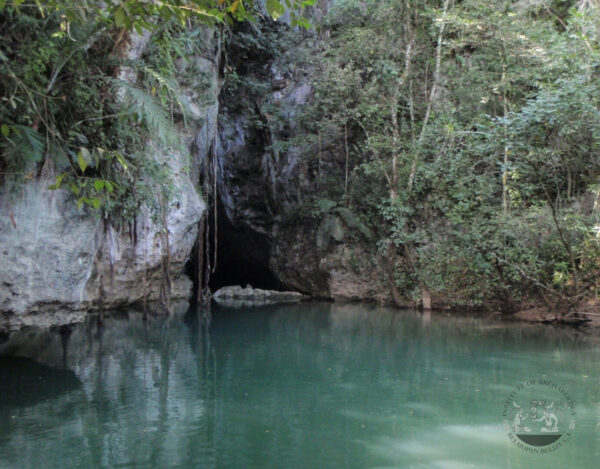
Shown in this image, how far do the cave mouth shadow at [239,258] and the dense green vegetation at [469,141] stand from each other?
338cm

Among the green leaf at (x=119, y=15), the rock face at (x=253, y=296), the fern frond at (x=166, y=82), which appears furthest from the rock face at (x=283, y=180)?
the green leaf at (x=119, y=15)

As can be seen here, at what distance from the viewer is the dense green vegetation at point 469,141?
9906 millimetres

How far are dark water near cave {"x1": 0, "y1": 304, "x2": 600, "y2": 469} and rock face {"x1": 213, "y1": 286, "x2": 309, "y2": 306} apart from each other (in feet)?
19.2

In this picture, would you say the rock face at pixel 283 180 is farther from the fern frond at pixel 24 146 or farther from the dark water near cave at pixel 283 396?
the fern frond at pixel 24 146

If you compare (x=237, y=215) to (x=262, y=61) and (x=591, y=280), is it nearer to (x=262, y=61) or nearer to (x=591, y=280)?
(x=262, y=61)

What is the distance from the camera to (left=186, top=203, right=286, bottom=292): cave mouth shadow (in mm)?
17594

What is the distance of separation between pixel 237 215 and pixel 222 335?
8.42 meters

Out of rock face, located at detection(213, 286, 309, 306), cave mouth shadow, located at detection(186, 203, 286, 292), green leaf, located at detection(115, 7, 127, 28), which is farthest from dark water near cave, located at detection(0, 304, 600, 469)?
cave mouth shadow, located at detection(186, 203, 286, 292)

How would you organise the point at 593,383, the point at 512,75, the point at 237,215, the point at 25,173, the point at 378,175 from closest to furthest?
the point at 593,383, the point at 25,173, the point at 512,75, the point at 378,175, the point at 237,215

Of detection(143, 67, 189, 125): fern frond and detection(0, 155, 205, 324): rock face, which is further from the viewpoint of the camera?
detection(143, 67, 189, 125): fern frond

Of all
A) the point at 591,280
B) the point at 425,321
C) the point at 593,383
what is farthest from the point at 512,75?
the point at 593,383

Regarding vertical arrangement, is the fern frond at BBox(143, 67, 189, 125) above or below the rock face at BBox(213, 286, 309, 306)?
above

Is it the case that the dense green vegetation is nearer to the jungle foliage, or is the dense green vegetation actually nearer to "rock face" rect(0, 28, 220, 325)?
"rock face" rect(0, 28, 220, 325)

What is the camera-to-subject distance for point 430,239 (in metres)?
13.6
